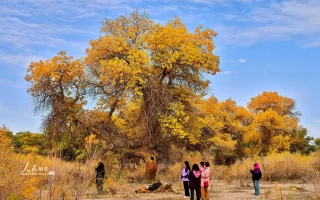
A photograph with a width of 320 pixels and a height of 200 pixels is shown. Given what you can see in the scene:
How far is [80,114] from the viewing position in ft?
97.2

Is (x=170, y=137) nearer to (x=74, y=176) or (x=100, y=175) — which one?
(x=100, y=175)

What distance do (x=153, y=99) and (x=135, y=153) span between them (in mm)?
4144

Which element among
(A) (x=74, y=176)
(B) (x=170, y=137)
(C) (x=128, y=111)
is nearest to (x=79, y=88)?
(C) (x=128, y=111)

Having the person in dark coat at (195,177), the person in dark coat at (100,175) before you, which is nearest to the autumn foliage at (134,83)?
the person in dark coat at (100,175)

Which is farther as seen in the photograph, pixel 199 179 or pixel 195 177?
pixel 199 179

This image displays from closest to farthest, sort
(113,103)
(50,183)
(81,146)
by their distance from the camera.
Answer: (50,183) → (113,103) → (81,146)

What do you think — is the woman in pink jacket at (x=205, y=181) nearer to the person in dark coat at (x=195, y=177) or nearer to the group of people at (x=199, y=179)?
the group of people at (x=199, y=179)

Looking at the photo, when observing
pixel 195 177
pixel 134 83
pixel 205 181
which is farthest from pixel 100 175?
pixel 134 83

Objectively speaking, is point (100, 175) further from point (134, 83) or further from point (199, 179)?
point (134, 83)

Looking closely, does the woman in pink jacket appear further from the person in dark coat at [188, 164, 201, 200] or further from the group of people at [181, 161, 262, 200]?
the person in dark coat at [188, 164, 201, 200]

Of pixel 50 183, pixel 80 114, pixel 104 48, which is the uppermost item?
pixel 104 48

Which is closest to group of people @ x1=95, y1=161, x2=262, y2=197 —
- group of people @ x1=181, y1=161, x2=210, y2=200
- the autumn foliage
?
group of people @ x1=181, y1=161, x2=210, y2=200

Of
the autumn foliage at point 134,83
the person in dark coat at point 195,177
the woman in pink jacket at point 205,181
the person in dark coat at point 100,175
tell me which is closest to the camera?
the person in dark coat at point 195,177

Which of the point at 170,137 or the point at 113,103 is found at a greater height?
the point at 113,103
